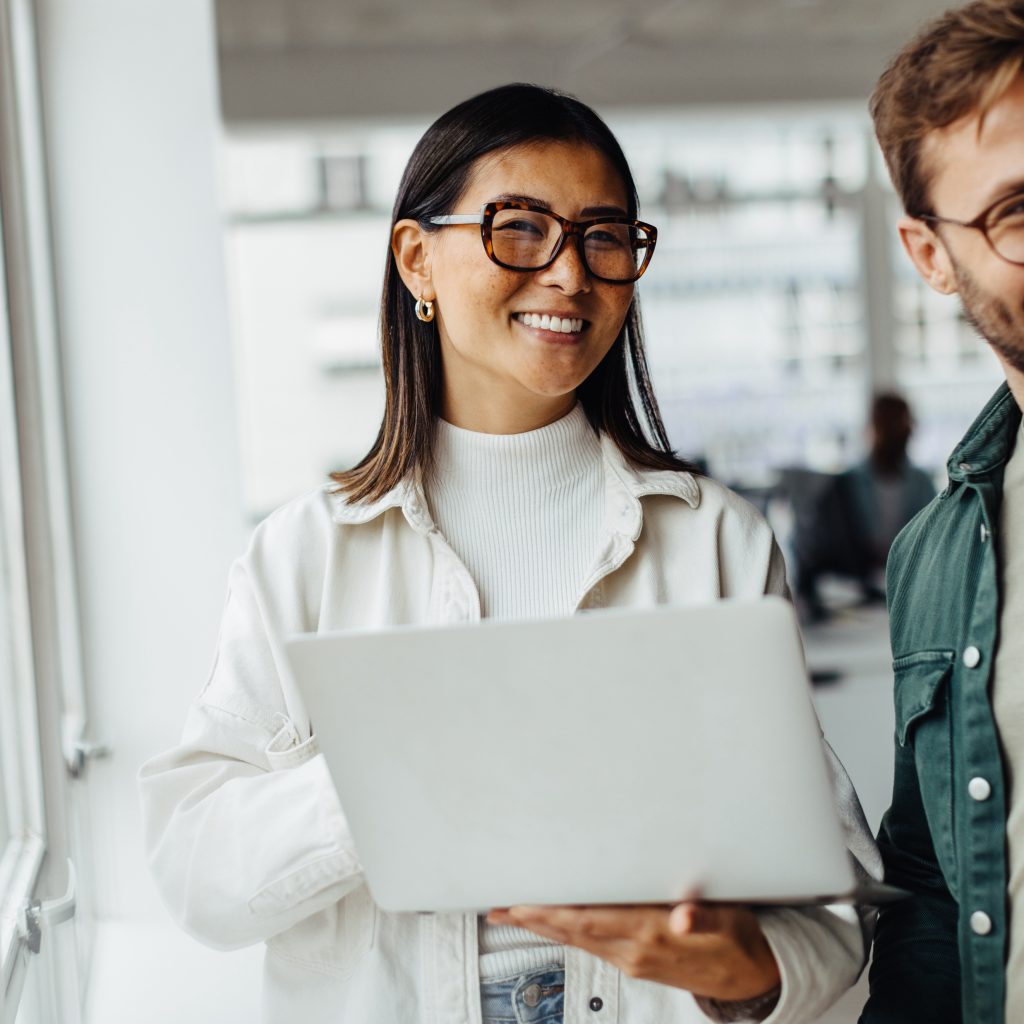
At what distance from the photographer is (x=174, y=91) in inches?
97.4

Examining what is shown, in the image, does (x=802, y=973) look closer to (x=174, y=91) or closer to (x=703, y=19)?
(x=174, y=91)

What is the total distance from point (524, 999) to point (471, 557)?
46cm

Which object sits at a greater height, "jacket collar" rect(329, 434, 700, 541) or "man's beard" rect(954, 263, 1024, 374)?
"man's beard" rect(954, 263, 1024, 374)

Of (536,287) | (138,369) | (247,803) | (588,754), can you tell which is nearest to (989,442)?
(536,287)

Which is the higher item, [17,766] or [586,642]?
[586,642]

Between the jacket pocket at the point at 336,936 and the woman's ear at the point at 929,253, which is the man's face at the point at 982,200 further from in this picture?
the jacket pocket at the point at 336,936

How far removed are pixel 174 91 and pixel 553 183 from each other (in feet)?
4.43

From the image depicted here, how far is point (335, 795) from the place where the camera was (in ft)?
4.12

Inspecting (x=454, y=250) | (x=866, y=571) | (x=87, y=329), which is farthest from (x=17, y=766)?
(x=866, y=571)

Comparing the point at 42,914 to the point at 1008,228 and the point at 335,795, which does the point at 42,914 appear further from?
the point at 1008,228

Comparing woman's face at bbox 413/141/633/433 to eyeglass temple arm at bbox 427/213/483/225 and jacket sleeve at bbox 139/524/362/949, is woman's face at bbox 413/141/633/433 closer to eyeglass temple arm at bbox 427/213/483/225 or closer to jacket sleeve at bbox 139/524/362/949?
eyeglass temple arm at bbox 427/213/483/225

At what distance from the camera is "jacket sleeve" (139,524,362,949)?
4.15ft

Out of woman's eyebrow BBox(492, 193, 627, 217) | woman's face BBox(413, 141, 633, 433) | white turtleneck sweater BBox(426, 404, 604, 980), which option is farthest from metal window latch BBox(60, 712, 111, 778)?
woman's eyebrow BBox(492, 193, 627, 217)

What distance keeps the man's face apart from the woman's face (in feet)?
1.10
